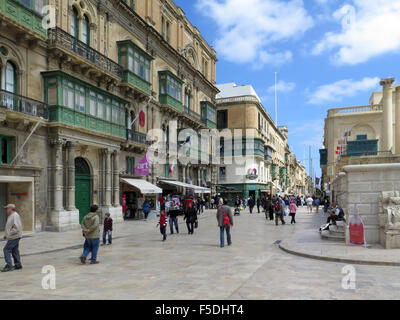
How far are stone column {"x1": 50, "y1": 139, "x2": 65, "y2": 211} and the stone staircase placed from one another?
1210 centimetres

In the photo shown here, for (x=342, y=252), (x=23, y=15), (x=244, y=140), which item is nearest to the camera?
(x=342, y=252)

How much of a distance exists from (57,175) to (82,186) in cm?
328

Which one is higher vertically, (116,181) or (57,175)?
(57,175)

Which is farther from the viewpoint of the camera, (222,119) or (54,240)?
(222,119)

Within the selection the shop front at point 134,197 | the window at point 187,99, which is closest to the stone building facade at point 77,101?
the shop front at point 134,197

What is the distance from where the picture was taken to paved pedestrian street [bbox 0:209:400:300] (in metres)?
6.76

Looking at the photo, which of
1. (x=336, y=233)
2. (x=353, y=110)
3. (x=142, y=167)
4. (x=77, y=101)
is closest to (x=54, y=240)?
(x=77, y=101)

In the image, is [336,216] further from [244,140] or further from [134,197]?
[244,140]

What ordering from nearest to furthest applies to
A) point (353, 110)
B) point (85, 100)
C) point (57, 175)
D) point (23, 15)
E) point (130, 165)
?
point (23, 15), point (57, 175), point (85, 100), point (130, 165), point (353, 110)

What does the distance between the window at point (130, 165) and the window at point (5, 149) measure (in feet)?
32.5

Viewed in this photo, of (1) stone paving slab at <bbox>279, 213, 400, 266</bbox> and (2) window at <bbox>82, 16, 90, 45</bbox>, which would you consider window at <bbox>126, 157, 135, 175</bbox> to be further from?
(1) stone paving slab at <bbox>279, 213, 400, 266</bbox>

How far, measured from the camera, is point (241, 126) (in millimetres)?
54000

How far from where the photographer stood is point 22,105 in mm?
16750

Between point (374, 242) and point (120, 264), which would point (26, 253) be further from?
point (374, 242)
